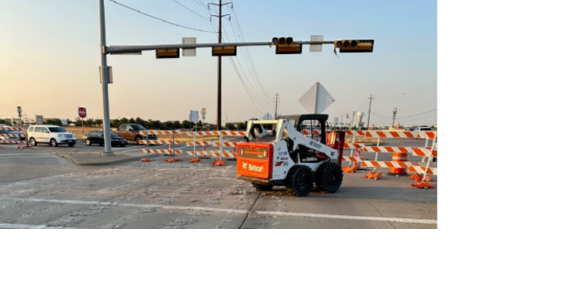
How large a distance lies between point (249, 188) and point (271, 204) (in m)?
1.88

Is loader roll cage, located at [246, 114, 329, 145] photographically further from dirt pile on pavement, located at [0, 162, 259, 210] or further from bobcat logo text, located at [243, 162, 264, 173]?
dirt pile on pavement, located at [0, 162, 259, 210]

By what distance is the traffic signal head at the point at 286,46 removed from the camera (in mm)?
12959

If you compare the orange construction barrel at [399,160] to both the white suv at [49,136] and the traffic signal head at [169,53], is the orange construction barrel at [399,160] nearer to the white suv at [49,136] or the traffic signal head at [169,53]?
the traffic signal head at [169,53]

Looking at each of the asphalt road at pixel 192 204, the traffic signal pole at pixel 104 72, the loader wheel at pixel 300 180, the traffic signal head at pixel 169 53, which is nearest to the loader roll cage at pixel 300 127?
the loader wheel at pixel 300 180

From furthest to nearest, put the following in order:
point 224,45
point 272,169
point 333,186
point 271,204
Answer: point 224,45, point 333,186, point 272,169, point 271,204

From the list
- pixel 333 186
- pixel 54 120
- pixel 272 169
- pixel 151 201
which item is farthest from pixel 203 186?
pixel 54 120

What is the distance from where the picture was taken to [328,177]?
7539 millimetres

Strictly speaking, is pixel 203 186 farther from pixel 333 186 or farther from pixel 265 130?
pixel 333 186

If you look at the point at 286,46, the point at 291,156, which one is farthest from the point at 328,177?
the point at 286,46

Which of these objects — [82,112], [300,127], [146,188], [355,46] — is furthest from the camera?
[82,112]

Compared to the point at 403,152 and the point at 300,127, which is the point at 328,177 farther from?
the point at 403,152

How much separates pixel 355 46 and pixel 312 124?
6.59 metres

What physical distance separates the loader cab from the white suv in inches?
865

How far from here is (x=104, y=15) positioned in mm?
13875
